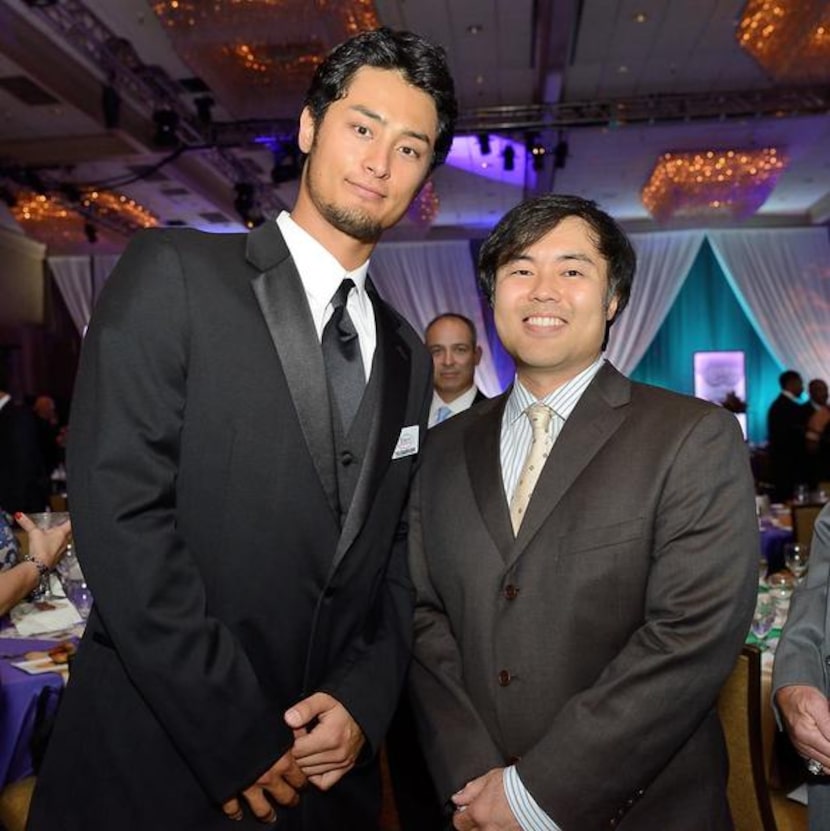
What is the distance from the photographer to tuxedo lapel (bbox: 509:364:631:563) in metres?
1.56

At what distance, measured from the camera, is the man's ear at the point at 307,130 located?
1605 mm

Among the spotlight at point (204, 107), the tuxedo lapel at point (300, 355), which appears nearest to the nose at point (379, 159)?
the tuxedo lapel at point (300, 355)

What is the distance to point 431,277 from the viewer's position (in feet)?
44.2

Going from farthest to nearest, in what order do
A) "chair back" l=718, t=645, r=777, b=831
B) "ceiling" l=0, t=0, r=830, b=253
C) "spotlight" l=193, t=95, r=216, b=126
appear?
"spotlight" l=193, t=95, r=216, b=126 → "ceiling" l=0, t=0, r=830, b=253 → "chair back" l=718, t=645, r=777, b=831

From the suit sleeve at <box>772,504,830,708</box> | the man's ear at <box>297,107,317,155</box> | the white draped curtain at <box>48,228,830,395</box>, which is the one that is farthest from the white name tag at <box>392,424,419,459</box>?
the white draped curtain at <box>48,228,830,395</box>

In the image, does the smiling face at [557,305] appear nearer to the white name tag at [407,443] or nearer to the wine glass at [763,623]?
the white name tag at [407,443]

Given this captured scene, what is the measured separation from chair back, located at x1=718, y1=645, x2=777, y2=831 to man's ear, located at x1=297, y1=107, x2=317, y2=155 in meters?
1.60

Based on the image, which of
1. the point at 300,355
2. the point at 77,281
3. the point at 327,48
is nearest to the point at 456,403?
the point at 327,48

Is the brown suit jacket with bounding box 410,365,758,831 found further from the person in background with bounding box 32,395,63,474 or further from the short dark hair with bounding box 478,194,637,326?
the person in background with bounding box 32,395,63,474

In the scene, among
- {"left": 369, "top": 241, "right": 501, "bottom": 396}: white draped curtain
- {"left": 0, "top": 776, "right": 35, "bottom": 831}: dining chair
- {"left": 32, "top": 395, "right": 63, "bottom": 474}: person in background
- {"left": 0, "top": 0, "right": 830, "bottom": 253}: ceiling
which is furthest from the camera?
{"left": 369, "top": 241, "right": 501, "bottom": 396}: white draped curtain

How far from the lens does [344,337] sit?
58.9 inches

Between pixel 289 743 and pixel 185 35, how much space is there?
4.34 metres

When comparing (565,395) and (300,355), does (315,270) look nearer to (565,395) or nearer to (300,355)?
(300,355)

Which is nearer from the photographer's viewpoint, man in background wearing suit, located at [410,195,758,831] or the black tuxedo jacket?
the black tuxedo jacket
